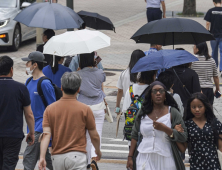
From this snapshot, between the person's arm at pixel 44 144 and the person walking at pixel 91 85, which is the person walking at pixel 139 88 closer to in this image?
the person walking at pixel 91 85

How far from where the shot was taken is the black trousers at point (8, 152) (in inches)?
207

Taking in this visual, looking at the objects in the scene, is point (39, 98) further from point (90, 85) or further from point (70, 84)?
point (70, 84)

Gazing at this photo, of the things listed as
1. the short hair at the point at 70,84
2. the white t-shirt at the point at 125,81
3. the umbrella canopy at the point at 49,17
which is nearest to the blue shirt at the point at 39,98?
the short hair at the point at 70,84

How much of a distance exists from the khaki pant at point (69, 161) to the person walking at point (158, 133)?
616 mm

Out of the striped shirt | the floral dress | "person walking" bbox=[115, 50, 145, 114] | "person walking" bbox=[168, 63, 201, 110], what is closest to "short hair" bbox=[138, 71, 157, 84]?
"person walking" bbox=[115, 50, 145, 114]

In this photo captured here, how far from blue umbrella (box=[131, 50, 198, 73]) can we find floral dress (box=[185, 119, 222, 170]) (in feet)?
3.48

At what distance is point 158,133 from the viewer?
183 inches

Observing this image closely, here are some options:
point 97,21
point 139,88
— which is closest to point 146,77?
point 139,88

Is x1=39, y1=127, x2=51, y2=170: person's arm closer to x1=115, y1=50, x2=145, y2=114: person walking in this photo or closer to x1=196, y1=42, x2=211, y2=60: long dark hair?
x1=115, y1=50, x2=145, y2=114: person walking

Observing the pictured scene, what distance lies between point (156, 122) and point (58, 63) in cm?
274

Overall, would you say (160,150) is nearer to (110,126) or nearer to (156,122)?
(156,122)

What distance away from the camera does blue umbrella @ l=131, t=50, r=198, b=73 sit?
5.55 metres

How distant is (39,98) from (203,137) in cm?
206

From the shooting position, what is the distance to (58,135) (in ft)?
14.8
